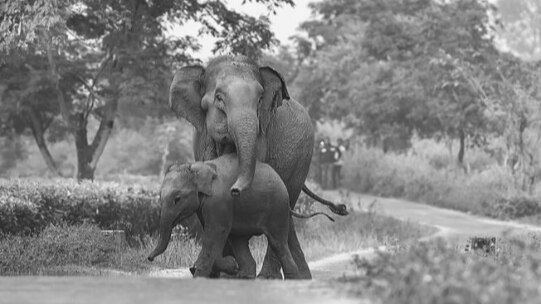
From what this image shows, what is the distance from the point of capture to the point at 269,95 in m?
9.03

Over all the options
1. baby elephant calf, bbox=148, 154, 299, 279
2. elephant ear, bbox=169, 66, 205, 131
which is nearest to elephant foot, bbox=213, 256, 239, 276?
baby elephant calf, bbox=148, 154, 299, 279

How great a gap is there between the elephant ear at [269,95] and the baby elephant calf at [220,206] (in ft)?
1.60

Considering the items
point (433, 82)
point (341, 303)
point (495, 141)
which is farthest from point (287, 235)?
point (495, 141)

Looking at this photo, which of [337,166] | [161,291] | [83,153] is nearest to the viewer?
[161,291]

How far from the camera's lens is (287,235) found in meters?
8.91

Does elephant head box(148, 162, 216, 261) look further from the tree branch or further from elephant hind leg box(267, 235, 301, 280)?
the tree branch

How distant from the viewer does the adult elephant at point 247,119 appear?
8367 millimetres

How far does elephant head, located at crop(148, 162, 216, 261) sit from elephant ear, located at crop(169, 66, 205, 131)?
0.83 meters

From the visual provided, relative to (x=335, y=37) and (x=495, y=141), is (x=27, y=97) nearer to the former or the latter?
(x=495, y=141)

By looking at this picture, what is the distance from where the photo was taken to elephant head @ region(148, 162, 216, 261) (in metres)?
8.23

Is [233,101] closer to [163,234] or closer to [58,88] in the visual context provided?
[163,234]

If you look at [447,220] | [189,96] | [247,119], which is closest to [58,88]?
[447,220]

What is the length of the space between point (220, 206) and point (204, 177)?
258 mm

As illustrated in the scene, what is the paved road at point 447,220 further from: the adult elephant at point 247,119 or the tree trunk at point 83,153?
the adult elephant at point 247,119
